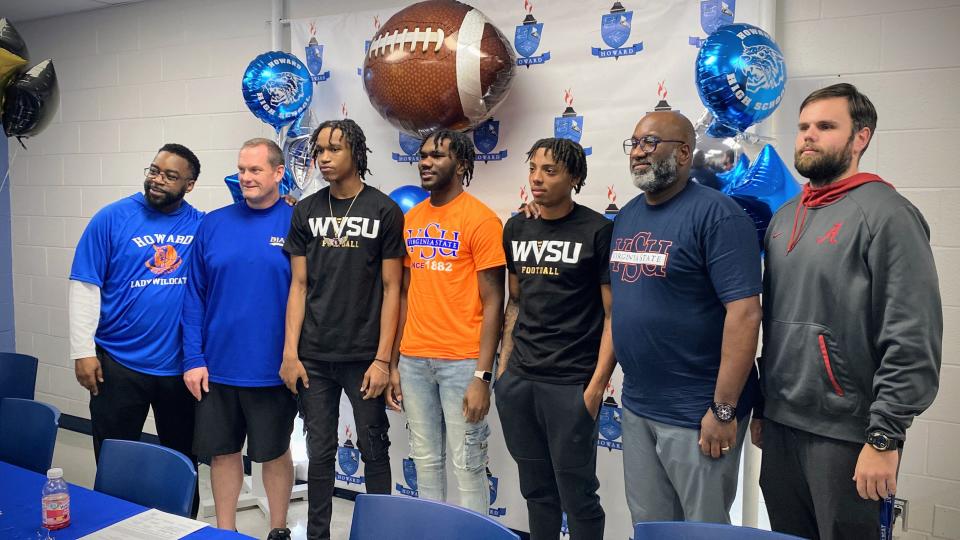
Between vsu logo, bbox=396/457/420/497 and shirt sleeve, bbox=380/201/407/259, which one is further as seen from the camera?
vsu logo, bbox=396/457/420/497

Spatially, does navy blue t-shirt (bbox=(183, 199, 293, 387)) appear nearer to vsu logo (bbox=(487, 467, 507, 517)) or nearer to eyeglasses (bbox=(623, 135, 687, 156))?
vsu logo (bbox=(487, 467, 507, 517))

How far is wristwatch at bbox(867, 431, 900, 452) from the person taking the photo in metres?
1.51

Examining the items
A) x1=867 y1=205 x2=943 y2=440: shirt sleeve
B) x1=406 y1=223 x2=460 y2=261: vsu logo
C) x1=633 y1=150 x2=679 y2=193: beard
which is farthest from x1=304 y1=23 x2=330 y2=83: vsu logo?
x1=867 y1=205 x2=943 y2=440: shirt sleeve

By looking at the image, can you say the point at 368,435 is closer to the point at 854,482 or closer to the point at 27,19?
the point at 854,482

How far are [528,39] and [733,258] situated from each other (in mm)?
1497

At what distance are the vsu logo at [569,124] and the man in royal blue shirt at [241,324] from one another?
109cm

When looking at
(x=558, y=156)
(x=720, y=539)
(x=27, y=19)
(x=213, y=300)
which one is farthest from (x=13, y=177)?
(x=720, y=539)

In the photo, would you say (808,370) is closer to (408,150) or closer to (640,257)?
(640,257)

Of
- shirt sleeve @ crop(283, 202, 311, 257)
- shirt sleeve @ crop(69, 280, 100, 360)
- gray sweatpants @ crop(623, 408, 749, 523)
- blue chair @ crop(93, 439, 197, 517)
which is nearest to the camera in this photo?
blue chair @ crop(93, 439, 197, 517)

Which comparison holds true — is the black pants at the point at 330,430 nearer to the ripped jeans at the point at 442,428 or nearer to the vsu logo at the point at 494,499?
the ripped jeans at the point at 442,428

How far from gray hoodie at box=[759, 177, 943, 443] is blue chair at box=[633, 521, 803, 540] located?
0.43m

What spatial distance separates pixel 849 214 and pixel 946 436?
1208mm

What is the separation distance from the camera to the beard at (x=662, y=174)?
1.92m

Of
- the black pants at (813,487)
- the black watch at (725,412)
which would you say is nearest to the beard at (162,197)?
the black watch at (725,412)
